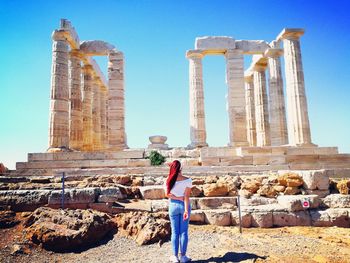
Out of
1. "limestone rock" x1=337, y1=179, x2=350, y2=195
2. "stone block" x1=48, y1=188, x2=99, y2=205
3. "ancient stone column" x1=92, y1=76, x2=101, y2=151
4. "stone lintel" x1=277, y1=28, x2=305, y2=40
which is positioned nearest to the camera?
"stone block" x1=48, y1=188, x2=99, y2=205

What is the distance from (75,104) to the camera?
2191 cm

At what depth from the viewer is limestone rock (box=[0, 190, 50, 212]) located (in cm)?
739

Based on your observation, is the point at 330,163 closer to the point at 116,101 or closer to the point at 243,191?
the point at 243,191

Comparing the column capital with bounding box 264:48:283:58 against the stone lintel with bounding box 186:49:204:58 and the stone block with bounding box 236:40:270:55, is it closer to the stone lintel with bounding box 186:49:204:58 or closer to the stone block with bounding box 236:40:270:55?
the stone block with bounding box 236:40:270:55

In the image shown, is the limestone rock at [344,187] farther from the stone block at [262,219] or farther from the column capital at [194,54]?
the column capital at [194,54]

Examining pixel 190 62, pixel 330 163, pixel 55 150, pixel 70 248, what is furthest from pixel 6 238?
pixel 190 62

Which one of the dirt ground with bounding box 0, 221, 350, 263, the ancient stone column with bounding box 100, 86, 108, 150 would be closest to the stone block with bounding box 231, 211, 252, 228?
the dirt ground with bounding box 0, 221, 350, 263

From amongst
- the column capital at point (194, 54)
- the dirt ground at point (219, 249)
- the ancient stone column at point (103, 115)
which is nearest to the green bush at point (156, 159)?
the column capital at point (194, 54)

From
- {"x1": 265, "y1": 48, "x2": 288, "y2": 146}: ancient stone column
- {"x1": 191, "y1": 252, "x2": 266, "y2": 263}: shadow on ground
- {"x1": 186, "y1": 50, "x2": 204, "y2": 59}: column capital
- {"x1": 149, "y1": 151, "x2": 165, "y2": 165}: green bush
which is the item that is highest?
{"x1": 186, "y1": 50, "x2": 204, "y2": 59}: column capital

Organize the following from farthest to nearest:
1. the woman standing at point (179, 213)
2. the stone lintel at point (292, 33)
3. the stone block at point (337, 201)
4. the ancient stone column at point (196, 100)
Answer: the ancient stone column at point (196, 100), the stone lintel at point (292, 33), the stone block at point (337, 201), the woman standing at point (179, 213)

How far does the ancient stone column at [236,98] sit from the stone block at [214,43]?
1.58ft

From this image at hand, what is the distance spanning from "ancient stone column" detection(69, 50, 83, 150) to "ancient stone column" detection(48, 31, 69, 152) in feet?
7.99

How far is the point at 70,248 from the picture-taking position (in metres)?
5.78

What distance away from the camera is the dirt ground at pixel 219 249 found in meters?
5.23
